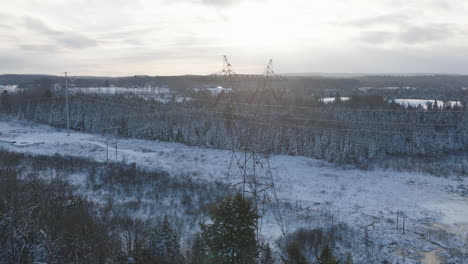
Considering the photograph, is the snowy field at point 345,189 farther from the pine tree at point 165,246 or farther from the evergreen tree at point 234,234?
the evergreen tree at point 234,234

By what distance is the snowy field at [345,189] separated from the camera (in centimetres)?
1572

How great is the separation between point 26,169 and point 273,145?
87.3 feet

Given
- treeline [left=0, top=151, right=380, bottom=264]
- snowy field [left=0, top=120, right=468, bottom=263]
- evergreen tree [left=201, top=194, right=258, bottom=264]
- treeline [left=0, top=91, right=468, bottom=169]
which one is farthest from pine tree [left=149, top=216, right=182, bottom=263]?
treeline [left=0, top=91, right=468, bottom=169]

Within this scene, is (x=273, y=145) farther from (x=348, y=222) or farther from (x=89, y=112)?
(x=89, y=112)

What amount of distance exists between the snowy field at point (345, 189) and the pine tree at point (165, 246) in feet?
16.9

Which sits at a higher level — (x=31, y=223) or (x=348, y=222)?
(x=31, y=223)

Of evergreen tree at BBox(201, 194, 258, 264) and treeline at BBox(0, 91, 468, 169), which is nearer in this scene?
evergreen tree at BBox(201, 194, 258, 264)

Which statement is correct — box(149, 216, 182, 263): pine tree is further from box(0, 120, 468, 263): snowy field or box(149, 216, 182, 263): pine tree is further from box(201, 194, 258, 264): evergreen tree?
box(0, 120, 468, 263): snowy field

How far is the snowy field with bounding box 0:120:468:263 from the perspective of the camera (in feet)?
51.6

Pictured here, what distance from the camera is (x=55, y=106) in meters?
59.8

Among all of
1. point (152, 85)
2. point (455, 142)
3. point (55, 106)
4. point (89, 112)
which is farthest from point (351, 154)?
point (152, 85)

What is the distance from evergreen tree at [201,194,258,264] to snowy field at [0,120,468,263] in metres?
6.72

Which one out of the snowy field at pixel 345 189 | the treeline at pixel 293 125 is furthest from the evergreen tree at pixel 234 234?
the treeline at pixel 293 125

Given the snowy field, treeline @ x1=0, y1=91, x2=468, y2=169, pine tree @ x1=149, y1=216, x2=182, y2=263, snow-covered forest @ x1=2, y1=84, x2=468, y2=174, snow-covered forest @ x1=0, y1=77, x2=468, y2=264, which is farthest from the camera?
treeline @ x1=0, y1=91, x2=468, y2=169
